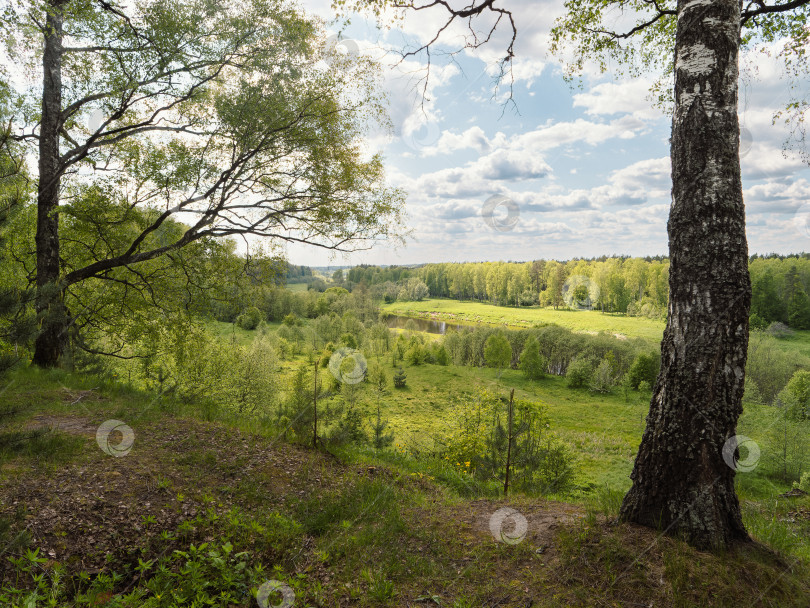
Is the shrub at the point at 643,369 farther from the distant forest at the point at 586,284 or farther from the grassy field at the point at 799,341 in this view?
the distant forest at the point at 586,284

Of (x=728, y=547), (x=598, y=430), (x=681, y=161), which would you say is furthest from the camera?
(x=598, y=430)

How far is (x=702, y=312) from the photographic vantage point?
3.28 m

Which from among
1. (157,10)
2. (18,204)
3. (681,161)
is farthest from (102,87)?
(681,161)

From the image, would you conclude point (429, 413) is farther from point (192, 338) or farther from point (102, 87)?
point (102, 87)

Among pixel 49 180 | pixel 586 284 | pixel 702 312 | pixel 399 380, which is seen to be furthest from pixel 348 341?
pixel 586 284

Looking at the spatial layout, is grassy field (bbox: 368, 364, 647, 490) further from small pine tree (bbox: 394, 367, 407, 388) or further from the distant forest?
the distant forest

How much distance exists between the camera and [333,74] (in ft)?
32.5

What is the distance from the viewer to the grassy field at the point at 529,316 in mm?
79625

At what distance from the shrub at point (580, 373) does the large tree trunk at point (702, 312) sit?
2205 inches

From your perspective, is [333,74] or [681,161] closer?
[681,161]

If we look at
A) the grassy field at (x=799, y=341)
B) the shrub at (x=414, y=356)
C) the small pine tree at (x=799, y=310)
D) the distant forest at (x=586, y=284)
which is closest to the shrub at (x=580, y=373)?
the shrub at (x=414, y=356)

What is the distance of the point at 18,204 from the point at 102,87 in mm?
9798

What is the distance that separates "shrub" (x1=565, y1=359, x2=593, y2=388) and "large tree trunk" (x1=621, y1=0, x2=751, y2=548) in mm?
56011

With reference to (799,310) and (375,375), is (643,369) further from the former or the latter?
(799,310)
